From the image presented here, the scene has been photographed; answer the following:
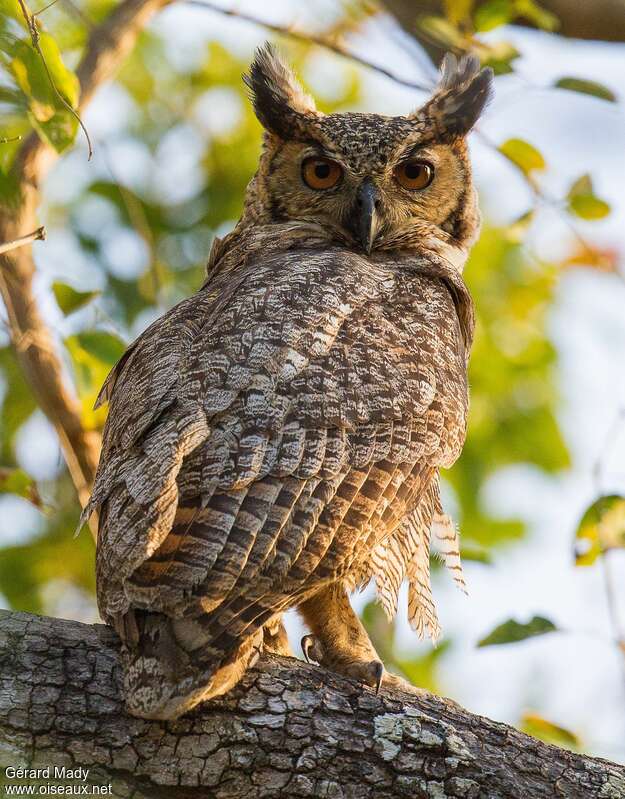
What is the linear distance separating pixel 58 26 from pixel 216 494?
8.04 ft

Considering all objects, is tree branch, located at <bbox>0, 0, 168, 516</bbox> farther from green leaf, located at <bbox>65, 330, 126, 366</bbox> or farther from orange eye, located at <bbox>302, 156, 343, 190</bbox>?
orange eye, located at <bbox>302, 156, 343, 190</bbox>

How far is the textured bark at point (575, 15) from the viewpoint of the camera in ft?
12.6

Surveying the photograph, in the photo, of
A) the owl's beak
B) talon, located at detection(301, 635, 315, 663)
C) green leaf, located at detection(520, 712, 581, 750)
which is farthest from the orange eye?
green leaf, located at detection(520, 712, 581, 750)

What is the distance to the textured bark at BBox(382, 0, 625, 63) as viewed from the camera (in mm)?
3826

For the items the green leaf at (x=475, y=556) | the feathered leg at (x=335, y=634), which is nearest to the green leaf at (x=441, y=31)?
the green leaf at (x=475, y=556)

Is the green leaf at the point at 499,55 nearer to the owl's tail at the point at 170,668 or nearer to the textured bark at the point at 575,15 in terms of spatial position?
the textured bark at the point at 575,15

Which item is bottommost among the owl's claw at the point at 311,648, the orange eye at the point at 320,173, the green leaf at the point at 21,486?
the owl's claw at the point at 311,648

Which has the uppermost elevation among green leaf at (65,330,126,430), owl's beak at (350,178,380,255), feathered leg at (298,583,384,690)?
owl's beak at (350,178,380,255)

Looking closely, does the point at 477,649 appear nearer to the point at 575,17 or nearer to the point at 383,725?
the point at 383,725

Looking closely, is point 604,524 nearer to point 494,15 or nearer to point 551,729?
point 551,729

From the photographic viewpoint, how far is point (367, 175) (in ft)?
12.1

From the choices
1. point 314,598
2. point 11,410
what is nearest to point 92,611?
point 11,410

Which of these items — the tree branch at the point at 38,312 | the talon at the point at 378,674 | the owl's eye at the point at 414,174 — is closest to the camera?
the talon at the point at 378,674

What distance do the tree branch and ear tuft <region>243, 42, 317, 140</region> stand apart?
681mm
